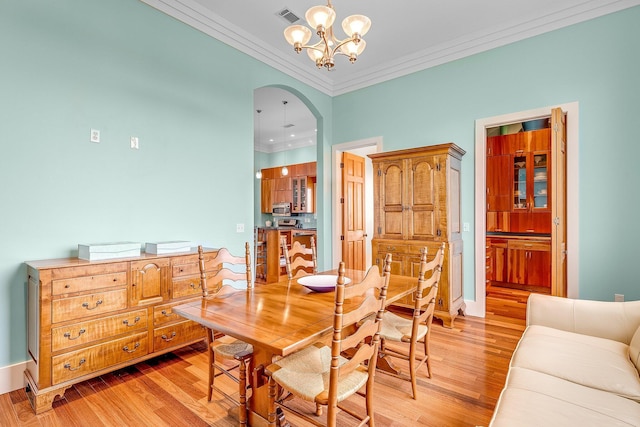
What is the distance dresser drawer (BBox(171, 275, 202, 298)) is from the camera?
108 inches

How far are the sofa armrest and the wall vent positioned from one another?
354cm

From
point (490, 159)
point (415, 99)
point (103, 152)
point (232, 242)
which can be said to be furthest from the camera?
point (490, 159)

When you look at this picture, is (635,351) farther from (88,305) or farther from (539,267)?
(539,267)

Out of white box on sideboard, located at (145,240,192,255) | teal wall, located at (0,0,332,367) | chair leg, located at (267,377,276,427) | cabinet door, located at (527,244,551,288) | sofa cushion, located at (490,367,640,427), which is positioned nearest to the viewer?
sofa cushion, located at (490,367,640,427)

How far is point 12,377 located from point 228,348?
1.67m

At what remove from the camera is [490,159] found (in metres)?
5.62

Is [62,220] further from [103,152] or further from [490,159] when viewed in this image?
[490,159]

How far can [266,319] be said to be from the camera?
1621 mm

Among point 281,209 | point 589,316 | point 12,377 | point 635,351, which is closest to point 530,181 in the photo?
point 589,316

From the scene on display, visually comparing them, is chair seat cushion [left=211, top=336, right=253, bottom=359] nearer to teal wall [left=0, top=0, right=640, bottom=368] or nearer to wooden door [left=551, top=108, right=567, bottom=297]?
teal wall [left=0, top=0, right=640, bottom=368]

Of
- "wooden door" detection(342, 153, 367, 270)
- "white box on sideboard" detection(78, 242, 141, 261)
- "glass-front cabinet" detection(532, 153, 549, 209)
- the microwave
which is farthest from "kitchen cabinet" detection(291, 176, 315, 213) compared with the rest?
"white box on sideboard" detection(78, 242, 141, 261)

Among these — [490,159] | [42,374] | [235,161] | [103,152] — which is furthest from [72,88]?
[490,159]

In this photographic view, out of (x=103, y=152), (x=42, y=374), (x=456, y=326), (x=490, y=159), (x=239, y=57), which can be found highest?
(x=239, y=57)

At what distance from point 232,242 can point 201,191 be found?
0.70 metres
